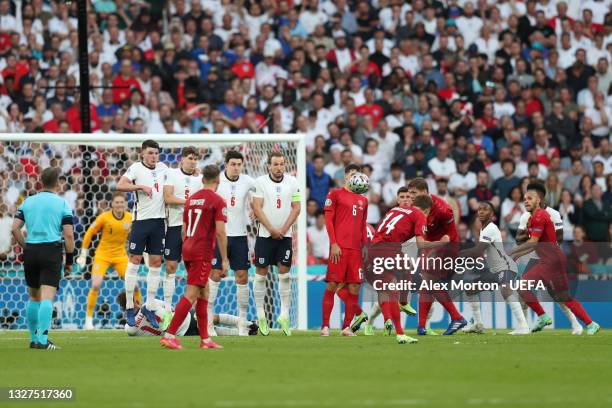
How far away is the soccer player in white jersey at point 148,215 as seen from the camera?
17688mm

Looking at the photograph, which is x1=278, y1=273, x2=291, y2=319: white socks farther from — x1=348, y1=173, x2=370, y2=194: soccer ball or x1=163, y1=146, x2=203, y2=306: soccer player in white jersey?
x1=348, y1=173, x2=370, y2=194: soccer ball

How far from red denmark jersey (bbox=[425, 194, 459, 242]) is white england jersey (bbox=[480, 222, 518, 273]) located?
1018 millimetres

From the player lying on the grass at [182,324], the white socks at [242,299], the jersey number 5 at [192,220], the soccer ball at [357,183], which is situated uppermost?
the soccer ball at [357,183]

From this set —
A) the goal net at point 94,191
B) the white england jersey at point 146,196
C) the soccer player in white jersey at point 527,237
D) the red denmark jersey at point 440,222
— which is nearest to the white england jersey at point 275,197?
the goal net at point 94,191

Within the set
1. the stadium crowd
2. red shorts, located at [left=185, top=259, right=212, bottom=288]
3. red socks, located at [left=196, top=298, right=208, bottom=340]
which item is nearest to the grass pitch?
red socks, located at [left=196, top=298, right=208, bottom=340]

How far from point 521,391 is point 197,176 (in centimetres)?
915

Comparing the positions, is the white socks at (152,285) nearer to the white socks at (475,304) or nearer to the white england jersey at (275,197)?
the white england jersey at (275,197)

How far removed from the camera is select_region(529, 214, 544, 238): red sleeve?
56.0 ft

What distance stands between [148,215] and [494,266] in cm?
526

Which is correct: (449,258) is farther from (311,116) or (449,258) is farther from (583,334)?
(311,116)

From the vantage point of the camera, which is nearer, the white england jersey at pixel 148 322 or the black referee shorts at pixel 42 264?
the black referee shorts at pixel 42 264

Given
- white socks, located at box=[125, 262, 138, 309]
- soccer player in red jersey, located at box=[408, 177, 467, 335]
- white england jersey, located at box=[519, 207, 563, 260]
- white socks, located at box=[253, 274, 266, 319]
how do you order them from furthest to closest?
1. white socks, located at box=[253, 274, 266, 319]
2. white socks, located at box=[125, 262, 138, 309]
3. white england jersey, located at box=[519, 207, 563, 260]
4. soccer player in red jersey, located at box=[408, 177, 467, 335]

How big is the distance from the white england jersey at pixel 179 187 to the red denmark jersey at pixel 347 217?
2034 mm

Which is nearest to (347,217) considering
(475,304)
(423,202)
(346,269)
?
(346,269)
